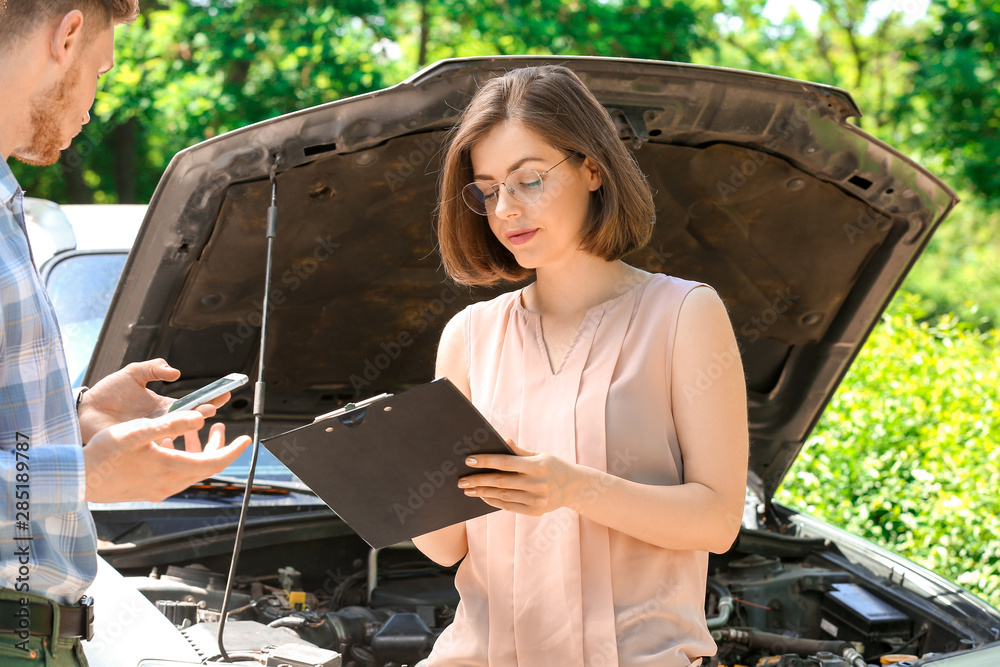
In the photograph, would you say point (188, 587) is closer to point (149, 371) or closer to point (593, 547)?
point (149, 371)

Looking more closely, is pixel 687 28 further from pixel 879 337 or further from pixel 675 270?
pixel 675 270

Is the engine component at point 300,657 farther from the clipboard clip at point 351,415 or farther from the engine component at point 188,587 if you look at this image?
the engine component at point 188,587

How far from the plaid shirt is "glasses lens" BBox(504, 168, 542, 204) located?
0.89 metres

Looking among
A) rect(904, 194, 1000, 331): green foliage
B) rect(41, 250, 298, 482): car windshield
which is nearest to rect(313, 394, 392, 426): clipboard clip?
rect(41, 250, 298, 482): car windshield

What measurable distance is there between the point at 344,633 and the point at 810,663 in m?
1.27

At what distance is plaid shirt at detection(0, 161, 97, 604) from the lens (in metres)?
1.31

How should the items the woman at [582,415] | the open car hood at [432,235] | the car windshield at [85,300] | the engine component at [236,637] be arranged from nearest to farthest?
the woman at [582,415] < the engine component at [236,637] < the open car hood at [432,235] < the car windshield at [85,300]

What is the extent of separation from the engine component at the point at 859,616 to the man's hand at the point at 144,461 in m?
2.18

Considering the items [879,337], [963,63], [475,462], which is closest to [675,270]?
[475,462]

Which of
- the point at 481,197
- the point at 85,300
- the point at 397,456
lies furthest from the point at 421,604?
the point at 85,300

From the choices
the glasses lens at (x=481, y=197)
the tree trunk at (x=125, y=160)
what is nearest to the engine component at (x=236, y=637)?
the glasses lens at (x=481, y=197)

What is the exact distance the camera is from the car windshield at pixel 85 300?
3.21 meters

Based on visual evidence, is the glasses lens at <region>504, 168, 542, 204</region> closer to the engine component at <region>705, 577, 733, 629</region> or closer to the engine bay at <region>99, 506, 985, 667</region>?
the engine bay at <region>99, 506, 985, 667</region>

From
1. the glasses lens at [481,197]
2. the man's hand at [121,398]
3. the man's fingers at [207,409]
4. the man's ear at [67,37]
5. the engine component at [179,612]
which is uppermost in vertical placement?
the man's ear at [67,37]
